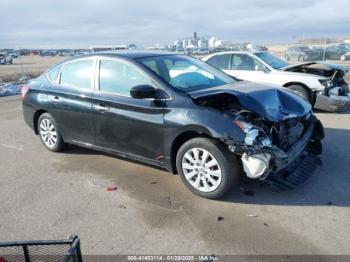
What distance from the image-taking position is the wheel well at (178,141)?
4.08m

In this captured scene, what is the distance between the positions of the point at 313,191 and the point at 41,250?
3.20 metres

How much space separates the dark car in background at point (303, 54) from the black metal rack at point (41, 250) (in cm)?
2476

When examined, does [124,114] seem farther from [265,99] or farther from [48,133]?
[48,133]

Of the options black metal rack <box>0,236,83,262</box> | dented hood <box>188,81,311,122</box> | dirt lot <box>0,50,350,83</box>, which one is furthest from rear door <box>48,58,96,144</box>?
dirt lot <box>0,50,350,83</box>

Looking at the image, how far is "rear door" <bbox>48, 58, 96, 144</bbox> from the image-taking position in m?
5.00

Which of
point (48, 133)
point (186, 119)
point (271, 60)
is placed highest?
point (271, 60)

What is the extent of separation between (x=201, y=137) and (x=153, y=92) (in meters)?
0.82

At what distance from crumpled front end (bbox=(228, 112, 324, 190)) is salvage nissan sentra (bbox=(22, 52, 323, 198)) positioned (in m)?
0.01

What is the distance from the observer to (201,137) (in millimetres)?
3992

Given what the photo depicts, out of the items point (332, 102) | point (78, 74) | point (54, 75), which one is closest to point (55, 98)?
point (54, 75)

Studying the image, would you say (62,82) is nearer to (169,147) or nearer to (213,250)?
(169,147)

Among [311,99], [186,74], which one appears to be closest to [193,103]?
[186,74]

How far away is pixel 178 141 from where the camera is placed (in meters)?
4.21

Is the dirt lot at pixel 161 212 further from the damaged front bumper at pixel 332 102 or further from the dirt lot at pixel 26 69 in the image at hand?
the dirt lot at pixel 26 69
